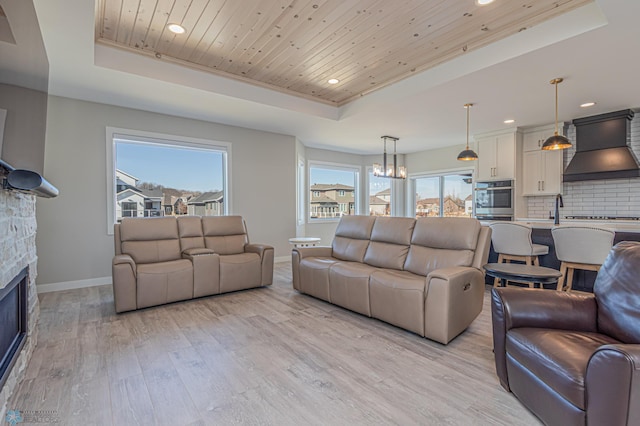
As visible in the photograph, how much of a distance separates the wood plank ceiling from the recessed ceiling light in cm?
5

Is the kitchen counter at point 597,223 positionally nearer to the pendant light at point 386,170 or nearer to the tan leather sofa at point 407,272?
the tan leather sofa at point 407,272

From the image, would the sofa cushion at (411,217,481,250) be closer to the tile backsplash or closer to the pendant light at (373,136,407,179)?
the pendant light at (373,136,407,179)

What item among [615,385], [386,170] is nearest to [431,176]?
[386,170]

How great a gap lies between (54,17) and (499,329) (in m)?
3.90

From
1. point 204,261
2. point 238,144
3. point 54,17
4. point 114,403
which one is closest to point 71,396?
point 114,403

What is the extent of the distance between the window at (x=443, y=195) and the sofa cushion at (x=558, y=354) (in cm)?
581

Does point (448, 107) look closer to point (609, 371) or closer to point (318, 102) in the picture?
point (318, 102)

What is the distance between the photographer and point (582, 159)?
5.04 m

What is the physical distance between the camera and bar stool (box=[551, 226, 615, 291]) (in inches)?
123

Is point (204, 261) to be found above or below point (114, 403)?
above

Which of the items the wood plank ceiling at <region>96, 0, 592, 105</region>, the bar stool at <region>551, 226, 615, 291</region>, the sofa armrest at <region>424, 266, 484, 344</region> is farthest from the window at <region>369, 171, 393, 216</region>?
the sofa armrest at <region>424, 266, 484, 344</region>

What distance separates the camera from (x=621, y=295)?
161cm

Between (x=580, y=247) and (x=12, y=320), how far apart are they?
193 inches

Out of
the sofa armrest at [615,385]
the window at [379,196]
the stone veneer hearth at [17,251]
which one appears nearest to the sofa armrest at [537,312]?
the sofa armrest at [615,385]
